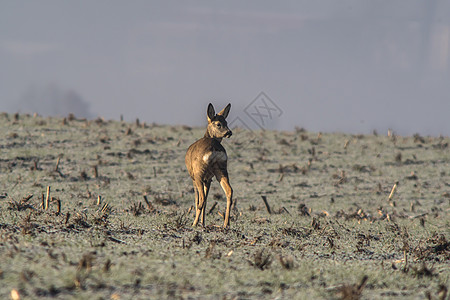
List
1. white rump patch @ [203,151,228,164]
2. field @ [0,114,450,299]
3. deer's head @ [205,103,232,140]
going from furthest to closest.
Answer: deer's head @ [205,103,232,140] → white rump patch @ [203,151,228,164] → field @ [0,114,450,299]

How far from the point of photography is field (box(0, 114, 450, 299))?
5008mm

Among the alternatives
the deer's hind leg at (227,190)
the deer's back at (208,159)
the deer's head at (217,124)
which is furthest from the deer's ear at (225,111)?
the deer's hind leg at (227,190)

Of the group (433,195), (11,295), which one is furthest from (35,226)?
(433,195)

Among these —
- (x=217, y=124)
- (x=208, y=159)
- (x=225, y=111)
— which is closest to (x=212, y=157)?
(x=208, y=159)

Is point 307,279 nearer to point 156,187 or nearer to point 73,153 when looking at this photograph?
point 156,187

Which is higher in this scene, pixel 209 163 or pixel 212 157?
pixel 212 157

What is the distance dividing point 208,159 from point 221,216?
316cm

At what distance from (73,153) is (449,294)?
764 inches

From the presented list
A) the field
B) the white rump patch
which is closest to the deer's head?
the white rump patch

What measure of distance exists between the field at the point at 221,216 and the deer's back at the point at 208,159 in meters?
1.10

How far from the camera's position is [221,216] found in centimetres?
1160

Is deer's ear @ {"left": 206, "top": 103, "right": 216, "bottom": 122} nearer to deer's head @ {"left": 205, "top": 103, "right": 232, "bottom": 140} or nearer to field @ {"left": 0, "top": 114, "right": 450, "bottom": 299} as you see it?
deer's head @ {"left": 205, "top": 103, "right": 232, "bottom": 140}

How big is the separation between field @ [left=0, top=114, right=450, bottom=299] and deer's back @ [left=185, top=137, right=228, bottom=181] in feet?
3.62

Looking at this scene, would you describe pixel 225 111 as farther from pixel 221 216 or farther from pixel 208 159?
pixel 221 216
